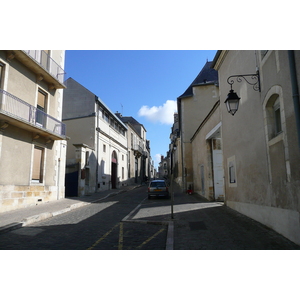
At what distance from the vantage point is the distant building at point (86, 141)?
19.3 metres

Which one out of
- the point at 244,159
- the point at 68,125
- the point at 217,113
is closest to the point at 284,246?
the point at 244,159

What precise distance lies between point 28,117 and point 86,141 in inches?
392

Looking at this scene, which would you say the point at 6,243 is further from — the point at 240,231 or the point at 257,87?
the point at 257,87

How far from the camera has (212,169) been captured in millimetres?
14945

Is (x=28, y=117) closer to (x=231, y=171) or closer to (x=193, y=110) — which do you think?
(x=231, y=171)

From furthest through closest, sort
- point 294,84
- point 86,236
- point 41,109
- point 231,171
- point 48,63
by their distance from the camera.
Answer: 1. point 48,63
2. point 41,109
3. point 231,171
4. point 86,236
5. point 294,84

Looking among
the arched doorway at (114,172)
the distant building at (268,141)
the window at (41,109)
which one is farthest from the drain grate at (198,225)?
the arched doorway at (114,172)

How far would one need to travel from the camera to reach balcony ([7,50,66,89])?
11873 millimetres

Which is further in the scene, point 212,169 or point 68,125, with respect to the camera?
point 68,125

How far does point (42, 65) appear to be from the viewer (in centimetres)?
1352

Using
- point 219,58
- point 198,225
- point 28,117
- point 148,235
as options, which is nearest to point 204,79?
point 219,58

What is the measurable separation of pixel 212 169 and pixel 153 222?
722cm

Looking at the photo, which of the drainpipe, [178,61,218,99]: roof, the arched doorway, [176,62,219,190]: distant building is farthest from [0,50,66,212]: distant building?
the arched doorway

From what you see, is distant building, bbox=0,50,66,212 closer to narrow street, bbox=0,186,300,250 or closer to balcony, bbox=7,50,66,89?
balcony, bbox=7,50,66,89
